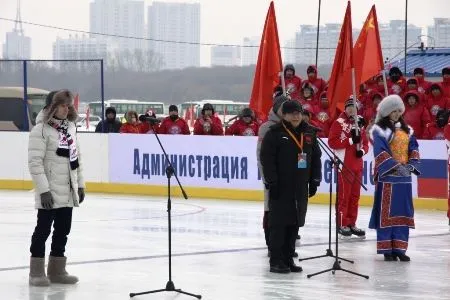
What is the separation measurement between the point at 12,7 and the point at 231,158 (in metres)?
26.5

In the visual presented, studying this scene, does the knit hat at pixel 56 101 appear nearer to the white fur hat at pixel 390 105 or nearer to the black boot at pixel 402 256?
the white fur hat at pixel 390 105

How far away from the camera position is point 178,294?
9500mm

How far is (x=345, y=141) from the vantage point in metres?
13.9


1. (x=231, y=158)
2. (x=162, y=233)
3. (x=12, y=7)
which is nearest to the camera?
(x=162, y=233)

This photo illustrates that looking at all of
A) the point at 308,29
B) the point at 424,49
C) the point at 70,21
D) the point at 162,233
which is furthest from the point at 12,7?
the point at 162,233

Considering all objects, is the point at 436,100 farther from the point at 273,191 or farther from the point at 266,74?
the point at 273,191

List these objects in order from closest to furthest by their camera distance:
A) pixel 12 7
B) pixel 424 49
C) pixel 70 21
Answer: pixel 424 49 → pixel 12 7 → pixel 70 21

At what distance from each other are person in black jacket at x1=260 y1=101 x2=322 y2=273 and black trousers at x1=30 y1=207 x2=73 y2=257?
2.02m

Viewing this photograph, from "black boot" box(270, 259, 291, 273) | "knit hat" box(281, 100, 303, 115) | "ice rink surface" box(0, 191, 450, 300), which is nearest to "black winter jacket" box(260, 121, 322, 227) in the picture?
"knit hat" box(281, 100, 303, 115)

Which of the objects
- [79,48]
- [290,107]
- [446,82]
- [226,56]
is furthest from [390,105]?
[226,56]

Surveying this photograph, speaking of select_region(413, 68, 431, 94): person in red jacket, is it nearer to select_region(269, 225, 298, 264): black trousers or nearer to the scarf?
select_region(269, 225, 298, 264): black trousers

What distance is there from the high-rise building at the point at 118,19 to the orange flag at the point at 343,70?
162 feet

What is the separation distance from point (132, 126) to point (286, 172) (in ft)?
40.4

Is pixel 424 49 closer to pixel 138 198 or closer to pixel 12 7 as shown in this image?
pixel 138 198
